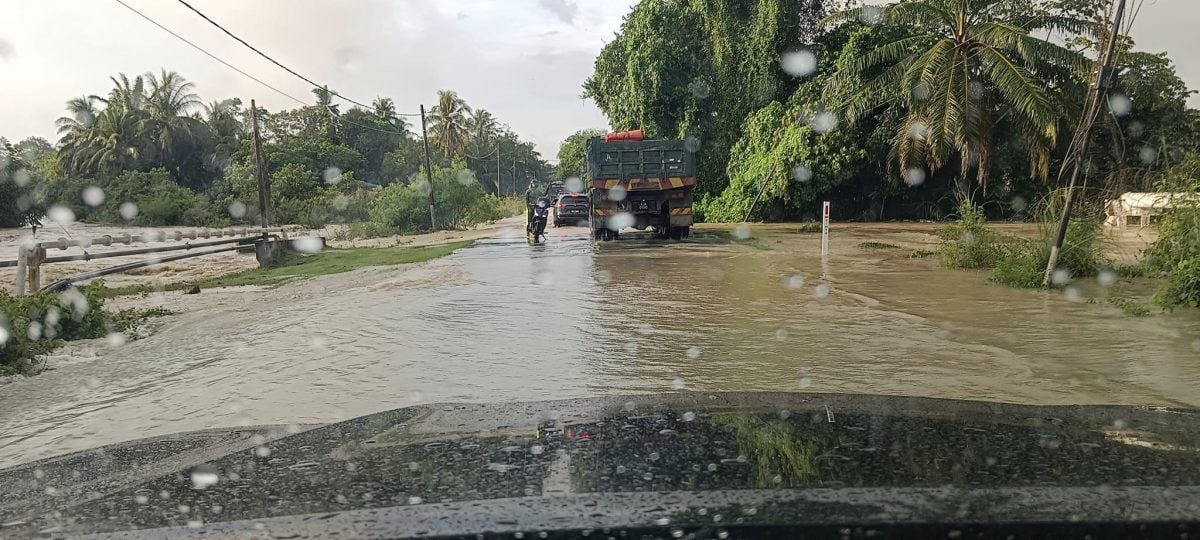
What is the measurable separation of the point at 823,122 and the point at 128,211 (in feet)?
130

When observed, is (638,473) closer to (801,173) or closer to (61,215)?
(801,173)

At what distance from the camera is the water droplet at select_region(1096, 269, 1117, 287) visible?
37.1 feet

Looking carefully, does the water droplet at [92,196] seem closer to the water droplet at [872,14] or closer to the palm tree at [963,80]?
the palm tree at [963,80]

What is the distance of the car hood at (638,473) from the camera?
219 centimetres

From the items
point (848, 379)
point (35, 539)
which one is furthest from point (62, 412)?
point (848, 379)

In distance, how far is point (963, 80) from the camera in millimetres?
24469

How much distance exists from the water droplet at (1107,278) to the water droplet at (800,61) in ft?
66.8

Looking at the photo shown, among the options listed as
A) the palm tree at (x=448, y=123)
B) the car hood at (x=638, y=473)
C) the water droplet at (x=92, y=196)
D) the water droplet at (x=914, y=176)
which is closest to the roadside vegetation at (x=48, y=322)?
the car hood at (x=638, y=473)

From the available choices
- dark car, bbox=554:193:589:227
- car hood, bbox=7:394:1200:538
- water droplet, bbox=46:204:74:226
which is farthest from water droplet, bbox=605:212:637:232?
water droplet, bbox=46:204:74:226

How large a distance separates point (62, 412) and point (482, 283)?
7563 millimetres

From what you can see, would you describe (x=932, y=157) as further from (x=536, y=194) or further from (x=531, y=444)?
(x=531, y=444)

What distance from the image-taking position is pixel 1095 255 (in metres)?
11.9

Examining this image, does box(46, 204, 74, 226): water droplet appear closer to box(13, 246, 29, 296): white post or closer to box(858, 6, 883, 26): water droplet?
box(13, 246, 29, 296): white post

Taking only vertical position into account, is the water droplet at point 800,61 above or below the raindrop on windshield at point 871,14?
below
